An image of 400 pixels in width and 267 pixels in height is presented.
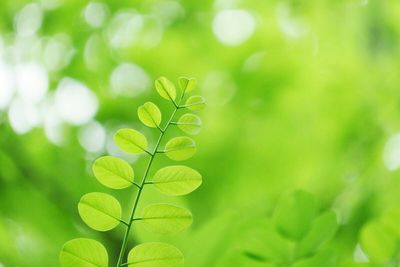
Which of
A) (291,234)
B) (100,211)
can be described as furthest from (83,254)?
(291,234)

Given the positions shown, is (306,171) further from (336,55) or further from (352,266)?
(352,266)

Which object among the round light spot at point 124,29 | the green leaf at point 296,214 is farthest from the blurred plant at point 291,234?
the round light spot at point 124,29

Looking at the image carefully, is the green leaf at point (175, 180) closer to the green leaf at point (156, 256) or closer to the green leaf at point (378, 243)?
the green leaf at point (156, 256)

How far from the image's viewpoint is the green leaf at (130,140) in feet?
0.96

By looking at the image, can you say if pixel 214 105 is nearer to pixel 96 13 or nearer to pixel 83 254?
pixel 96 13

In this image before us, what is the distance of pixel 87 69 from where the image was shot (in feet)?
2.83

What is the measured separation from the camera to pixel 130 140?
11.7 inches

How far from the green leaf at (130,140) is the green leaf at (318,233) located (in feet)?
0.37

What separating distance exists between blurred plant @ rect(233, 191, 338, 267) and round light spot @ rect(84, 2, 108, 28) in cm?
64

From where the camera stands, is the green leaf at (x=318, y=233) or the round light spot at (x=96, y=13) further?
the round light spot at (x=96, y=13)

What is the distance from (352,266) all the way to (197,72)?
59 centimetres

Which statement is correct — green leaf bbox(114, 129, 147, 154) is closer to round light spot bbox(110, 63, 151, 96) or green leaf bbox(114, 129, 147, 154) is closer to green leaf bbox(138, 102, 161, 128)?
green leaf bbox(138, 102, 161, 128)

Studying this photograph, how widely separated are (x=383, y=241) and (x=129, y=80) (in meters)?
0.58

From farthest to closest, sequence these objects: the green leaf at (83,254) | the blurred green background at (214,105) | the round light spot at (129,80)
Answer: the round light spot at (129,80), the blurred green background at (214,105), the green leaf at (83,254)
